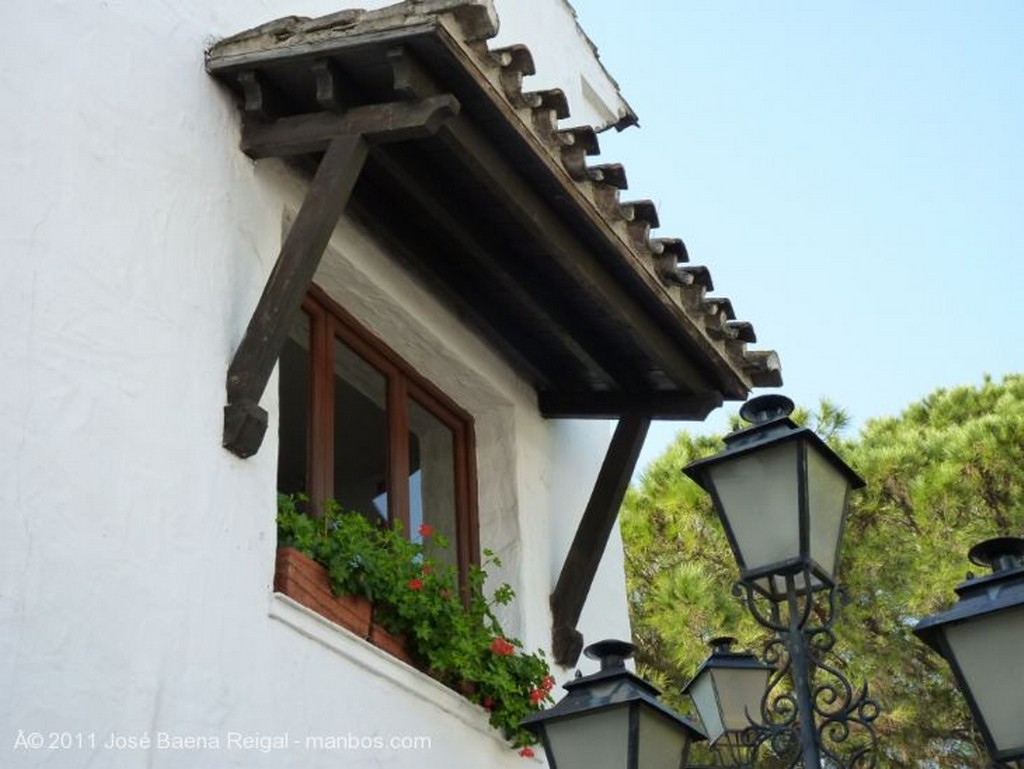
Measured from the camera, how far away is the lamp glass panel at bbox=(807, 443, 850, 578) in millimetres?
4422

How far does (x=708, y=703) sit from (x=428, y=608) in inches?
63.3

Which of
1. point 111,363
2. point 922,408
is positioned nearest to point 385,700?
point 111,363

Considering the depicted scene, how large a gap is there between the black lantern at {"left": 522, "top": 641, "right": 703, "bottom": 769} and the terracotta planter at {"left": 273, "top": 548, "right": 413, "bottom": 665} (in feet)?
3.29

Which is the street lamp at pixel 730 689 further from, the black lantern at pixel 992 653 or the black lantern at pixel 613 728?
the black lantern at pixel 992 653

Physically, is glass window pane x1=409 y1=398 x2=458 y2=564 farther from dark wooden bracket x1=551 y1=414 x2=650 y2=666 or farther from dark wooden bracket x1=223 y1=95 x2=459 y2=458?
dark wooden bracket x1=223 y1=95 x2=459 y2=458

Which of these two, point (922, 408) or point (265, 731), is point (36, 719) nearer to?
point (265, 731)

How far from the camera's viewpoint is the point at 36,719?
426 cm

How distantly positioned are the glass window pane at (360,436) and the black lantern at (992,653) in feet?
10.3

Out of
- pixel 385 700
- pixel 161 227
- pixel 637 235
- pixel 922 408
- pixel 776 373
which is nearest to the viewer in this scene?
pixel 161 227

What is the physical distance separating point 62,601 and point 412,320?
8.69 feet

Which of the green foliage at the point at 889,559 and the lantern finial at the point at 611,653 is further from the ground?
the green foliage at the point at 889,559

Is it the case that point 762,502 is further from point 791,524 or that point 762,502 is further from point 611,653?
point 611,653

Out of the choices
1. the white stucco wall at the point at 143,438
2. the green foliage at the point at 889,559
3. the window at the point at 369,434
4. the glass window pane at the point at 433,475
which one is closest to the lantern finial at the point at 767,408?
the white stucco wall at the point at 143,438

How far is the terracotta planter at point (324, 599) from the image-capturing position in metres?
5.48
